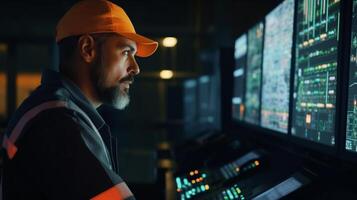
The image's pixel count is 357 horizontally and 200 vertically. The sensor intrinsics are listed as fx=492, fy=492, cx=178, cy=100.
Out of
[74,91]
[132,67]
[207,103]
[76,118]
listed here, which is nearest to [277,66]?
[132,67]

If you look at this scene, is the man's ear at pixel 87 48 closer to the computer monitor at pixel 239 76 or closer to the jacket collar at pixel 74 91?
the jacket collar at pixel 74 91

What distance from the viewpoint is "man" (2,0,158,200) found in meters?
1.07

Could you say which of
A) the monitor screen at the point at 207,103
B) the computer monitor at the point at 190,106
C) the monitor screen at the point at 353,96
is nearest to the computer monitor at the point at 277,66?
the monitor screen at the point at 353,96

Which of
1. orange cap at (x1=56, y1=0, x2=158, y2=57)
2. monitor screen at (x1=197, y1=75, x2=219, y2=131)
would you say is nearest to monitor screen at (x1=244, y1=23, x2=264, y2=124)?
monitor screen at (x1=197, y1=75, x2=219, y2=131)

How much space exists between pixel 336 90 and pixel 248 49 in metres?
1.51

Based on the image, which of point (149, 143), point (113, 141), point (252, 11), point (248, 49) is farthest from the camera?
point (149, 143)

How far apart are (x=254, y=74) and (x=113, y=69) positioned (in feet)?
4.28

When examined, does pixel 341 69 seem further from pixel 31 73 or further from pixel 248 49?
pixel 31 73

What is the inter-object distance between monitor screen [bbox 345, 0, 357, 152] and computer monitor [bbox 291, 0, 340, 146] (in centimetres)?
10

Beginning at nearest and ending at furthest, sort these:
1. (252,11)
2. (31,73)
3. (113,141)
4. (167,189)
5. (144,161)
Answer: (113,141) < (167,189) < (252,11) < (144,161) < (31,73)

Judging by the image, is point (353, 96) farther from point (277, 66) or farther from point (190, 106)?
point (190, 106)

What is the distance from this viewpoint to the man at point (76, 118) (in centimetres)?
107

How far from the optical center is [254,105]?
102 inches

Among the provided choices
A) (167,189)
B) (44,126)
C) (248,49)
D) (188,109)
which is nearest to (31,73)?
(188,109)
